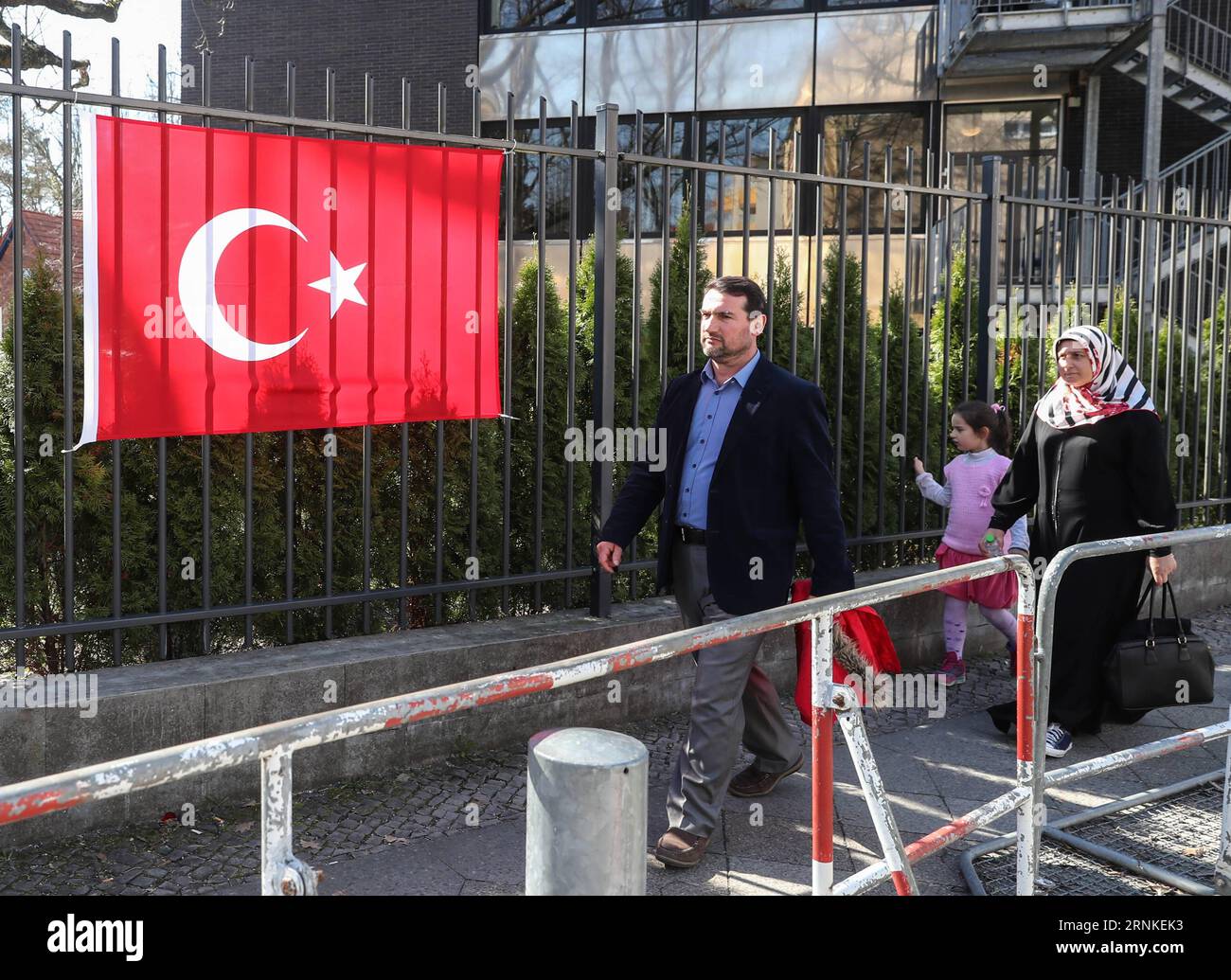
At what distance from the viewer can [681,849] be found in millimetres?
3869

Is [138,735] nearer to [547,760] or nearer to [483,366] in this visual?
[483,366]

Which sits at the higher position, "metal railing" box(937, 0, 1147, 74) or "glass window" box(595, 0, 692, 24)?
"glass window" box(595, 0, 692, 24)

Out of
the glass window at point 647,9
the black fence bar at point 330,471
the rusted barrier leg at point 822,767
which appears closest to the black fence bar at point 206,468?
the black fence bar at point 330,471

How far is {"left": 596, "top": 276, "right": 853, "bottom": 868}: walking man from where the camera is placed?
157 inches

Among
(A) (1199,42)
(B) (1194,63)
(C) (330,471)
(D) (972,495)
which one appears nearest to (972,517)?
(D) (972,495)

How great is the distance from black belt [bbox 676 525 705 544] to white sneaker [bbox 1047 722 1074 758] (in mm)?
2072

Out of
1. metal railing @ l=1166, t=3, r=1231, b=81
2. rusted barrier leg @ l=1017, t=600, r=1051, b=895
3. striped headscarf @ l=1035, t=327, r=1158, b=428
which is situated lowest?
rusted barrier leg @ l=1017, t=600, r=1051, b=895

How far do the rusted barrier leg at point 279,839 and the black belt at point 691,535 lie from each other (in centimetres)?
242

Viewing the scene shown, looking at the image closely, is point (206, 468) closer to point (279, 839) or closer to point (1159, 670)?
point (279, 839)

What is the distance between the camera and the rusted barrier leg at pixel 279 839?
1.81m

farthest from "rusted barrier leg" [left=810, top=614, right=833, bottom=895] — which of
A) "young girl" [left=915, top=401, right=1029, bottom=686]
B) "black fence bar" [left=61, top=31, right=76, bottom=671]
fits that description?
"young girl" [left=915, top=401, right=1029, bottom=686]

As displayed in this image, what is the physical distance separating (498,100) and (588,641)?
47.0 feet

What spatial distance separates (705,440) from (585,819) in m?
2.14

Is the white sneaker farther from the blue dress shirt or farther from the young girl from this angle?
the blue dress shirt
